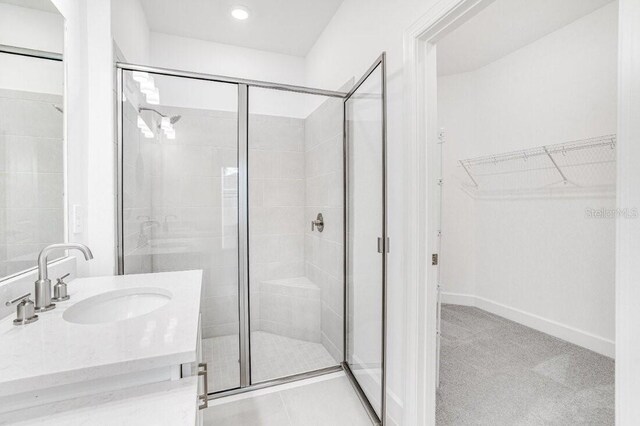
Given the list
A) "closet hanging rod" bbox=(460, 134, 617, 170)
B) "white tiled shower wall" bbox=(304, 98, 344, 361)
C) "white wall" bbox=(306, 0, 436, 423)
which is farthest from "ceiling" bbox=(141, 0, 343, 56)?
"closet hanging rod" bbox=(460, 134, 617, 170)

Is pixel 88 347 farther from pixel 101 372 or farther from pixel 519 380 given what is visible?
pixel 519 380

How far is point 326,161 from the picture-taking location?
2.30m

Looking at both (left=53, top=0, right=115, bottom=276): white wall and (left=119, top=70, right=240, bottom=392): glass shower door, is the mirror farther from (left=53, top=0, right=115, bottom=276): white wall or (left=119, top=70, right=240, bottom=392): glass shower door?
(left=119, top=70, right=240, bottom=392): glass shower door

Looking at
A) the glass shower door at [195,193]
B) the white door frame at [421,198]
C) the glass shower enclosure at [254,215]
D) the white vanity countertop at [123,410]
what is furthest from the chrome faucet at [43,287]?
the white door frame at [421,198]

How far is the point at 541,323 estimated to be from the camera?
2.79 m

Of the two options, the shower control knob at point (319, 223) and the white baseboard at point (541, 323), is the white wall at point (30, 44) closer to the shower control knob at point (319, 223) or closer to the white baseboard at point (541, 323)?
the shower control knob at point (319, 223)

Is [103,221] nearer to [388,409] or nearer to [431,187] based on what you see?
[431,187]

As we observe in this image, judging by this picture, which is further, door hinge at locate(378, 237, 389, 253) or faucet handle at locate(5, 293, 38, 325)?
door hinge at locate(378, 237, 389, 253)

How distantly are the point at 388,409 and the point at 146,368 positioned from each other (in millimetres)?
1440

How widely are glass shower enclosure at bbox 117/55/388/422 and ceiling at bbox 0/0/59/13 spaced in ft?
1.39

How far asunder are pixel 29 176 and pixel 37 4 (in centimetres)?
69

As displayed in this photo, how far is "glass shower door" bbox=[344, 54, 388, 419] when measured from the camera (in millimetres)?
1595

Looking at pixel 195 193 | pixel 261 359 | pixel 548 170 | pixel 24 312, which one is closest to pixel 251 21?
pixel 195 193

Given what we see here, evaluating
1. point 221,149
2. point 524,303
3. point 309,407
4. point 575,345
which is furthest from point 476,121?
point 309,407
